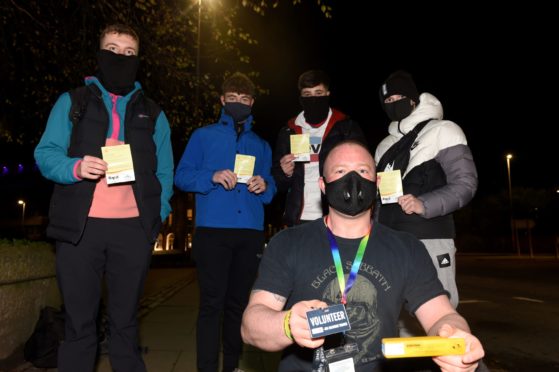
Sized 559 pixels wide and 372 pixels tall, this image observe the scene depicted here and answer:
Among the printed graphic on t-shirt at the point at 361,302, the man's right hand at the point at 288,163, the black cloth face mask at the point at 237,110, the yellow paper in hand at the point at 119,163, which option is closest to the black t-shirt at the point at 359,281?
the printed graphic on t-shirt at the point at 361,302

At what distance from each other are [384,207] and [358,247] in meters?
1.30

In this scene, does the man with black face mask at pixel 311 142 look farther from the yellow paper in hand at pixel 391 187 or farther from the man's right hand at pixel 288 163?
the yellow paper in hand at pixel 391 187

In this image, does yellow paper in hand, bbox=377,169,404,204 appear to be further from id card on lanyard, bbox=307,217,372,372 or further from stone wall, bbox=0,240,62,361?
stone wall, bbox=0,240,62,361

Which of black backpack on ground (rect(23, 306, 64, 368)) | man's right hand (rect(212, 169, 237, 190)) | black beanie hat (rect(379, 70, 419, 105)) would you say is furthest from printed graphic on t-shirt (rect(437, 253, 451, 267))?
black backpack on ground (rect(23, 306, 64, 368))

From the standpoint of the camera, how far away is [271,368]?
15.1 feet

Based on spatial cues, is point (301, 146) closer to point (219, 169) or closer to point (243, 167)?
point (243, 167)

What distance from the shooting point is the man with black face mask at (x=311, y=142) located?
4.02 m

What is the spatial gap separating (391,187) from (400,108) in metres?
0.74

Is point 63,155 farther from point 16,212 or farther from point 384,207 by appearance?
point 16,212

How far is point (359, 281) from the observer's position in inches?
89.9

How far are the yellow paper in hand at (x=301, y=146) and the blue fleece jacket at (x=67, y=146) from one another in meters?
1.02

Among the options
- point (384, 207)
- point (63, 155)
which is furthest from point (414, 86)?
point (63, 155)

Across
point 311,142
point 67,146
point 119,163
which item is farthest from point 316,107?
point 67,146

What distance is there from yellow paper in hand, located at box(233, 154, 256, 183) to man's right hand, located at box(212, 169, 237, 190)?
83mm
